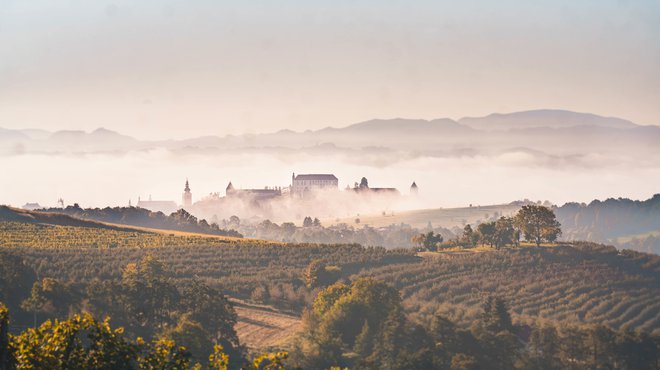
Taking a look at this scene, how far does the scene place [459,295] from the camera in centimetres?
14650

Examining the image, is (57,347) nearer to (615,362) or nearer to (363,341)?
(363,341)

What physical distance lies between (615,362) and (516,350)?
10.7 metres

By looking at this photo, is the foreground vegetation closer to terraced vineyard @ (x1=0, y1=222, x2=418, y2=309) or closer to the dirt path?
terraced vineyard @ (x1=0, y1=222, x2=418, y2=309)

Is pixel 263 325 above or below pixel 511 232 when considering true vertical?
below

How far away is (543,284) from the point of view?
15612 cm

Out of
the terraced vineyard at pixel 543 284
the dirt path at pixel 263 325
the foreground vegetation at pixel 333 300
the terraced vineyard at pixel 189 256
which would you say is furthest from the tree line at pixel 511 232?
the dirt path at pixel 263 325

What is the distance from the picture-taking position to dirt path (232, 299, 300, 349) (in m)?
99.8

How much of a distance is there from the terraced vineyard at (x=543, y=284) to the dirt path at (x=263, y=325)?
18365 mm

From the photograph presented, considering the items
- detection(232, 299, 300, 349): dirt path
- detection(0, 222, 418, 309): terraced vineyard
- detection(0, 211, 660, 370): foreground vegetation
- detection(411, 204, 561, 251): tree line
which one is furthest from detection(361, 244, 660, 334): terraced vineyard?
detection(232, 299, 300, 349): dirt path

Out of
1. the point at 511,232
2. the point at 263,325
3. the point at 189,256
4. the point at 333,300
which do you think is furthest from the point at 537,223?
the point at 263,325

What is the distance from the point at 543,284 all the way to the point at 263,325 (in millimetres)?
65117

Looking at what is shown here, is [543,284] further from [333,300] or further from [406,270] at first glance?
[333,300]

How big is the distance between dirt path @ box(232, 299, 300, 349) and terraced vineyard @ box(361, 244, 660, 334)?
18365mm

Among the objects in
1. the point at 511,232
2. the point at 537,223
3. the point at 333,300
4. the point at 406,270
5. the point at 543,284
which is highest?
the point at 537,223
